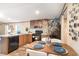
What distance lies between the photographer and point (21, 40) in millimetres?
1542

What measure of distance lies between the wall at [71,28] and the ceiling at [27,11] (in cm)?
15

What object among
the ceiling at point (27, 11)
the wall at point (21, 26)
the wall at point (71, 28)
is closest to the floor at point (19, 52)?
the wall at point (21, 26)

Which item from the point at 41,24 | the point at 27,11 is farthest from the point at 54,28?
the point at 27,11

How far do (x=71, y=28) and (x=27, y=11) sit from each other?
73 cm

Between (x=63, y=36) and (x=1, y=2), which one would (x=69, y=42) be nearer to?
(x=63, y=36)

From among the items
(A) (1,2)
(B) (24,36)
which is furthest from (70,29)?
(A) (1,2)

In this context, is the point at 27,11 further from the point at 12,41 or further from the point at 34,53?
the point at 34,53

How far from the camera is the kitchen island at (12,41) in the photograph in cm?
150

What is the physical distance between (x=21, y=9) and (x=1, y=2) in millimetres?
319

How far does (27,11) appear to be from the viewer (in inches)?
58.7

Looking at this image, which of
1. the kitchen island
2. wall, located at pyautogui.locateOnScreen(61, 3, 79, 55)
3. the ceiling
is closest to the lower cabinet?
the kitchen island

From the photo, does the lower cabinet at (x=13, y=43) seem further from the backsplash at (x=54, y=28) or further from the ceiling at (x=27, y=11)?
the backsplash at (x=54, y=28)

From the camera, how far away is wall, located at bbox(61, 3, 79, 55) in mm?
1435

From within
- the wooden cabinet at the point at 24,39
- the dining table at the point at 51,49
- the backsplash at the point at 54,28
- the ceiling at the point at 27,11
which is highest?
the ceiling at the point at 27,11
